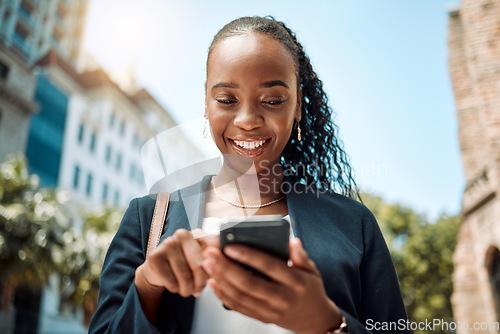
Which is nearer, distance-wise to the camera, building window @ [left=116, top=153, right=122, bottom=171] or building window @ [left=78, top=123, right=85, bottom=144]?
building window @ [left=78, top=123, right=85, bottom=144]

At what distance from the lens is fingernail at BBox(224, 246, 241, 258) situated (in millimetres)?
819

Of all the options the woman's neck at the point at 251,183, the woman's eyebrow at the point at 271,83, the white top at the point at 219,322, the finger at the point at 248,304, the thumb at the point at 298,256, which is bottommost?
the white top at the point at 219,322

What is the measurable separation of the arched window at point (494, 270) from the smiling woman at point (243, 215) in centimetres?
1062

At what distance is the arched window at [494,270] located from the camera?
10.6m

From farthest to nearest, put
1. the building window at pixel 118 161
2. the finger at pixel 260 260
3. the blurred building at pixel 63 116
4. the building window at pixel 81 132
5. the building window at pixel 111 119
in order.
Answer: the building window at pixel 118 161
the building window at pixel 111 119
the building window at pixel 81 132
the blurred building at pixel 63 116
the finger at pixel 260 260

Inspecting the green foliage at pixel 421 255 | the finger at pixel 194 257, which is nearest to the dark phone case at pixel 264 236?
the finger at pixel 194 257

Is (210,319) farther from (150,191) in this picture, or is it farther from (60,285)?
(60,285)

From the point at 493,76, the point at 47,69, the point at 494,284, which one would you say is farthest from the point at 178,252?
the point at 47,69

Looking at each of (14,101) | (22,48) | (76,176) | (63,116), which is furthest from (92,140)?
(14,101)

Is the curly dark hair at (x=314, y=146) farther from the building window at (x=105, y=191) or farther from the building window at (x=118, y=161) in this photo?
the building window at (x=118, y=161)

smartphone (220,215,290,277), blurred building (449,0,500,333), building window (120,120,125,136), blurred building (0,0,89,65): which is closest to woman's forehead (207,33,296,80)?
smartphone (220,215,290,277)

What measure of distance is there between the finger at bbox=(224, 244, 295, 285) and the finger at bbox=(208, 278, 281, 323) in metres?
0.07

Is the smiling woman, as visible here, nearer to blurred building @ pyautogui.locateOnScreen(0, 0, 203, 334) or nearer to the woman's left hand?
the woman's left hand

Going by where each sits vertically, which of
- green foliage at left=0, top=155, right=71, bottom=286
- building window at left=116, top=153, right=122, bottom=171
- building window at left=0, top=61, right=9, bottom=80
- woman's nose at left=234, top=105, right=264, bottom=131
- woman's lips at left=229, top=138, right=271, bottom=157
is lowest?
woman's lips at left=229, top=138, right=271, bottom=157
